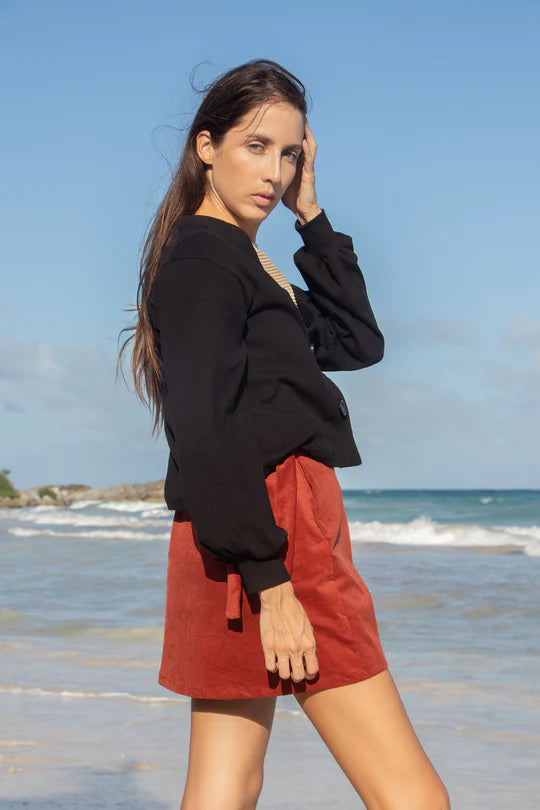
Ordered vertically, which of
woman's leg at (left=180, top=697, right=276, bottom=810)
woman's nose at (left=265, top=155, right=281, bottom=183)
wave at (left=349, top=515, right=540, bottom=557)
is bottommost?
wave at (left=349, top=515, right=540, bottom=557)

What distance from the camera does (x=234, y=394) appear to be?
166 centimetres

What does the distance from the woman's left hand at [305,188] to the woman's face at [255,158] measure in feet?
0.72

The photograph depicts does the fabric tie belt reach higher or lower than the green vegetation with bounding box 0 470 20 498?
higher

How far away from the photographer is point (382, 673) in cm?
178

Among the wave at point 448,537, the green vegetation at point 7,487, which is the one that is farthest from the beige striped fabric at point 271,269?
the green vegetation at point 7,487

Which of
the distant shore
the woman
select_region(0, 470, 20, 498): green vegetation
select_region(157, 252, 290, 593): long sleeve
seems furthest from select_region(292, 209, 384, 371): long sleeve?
select_region(0, 470, 20, 498): green vegetation

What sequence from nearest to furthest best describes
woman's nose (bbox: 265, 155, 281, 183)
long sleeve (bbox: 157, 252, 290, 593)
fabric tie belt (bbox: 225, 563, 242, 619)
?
1. long sleeve (bbox: 157, 252, 290, 593)
2. fabric tie belt (bbox: 225, 563, 242, 619)
3. woman's nose (bbox: 265, 155, 281, 183)

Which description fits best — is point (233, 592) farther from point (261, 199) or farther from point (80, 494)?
point (80, 494)

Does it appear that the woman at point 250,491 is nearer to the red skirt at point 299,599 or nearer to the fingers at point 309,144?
the red skirt at point 299,599

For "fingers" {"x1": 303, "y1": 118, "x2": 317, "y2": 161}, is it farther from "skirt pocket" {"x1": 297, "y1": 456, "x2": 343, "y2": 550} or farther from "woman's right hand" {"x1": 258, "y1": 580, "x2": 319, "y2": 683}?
"woman's right hand" {"x1": 258, "y1": 580, "x2": 319, "y2": 683}

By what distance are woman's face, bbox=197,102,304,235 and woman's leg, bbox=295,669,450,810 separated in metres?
0.94

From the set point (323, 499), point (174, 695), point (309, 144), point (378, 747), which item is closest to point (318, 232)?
point (309, 144)

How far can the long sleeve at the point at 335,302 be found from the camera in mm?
2320

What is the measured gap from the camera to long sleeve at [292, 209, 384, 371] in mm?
2320
